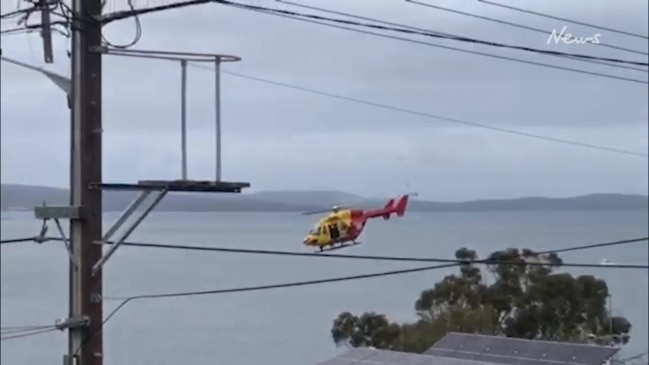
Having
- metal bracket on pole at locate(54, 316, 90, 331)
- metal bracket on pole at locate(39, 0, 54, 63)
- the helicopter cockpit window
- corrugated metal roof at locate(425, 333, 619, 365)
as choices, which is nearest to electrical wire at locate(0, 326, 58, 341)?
metal bracket on pole at locate(54, 316, 90, 331)

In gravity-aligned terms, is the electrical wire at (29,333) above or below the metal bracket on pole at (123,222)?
below

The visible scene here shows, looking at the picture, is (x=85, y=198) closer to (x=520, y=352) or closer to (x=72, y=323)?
(x=72, y=323)

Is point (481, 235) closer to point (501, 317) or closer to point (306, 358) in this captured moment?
point (501, 317)

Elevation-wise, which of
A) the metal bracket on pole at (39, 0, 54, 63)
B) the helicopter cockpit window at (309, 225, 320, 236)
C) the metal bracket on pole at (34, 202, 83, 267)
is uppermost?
the metal bracket on pole at (39, 0, 54, 63)

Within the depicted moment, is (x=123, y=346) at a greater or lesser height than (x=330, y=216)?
lesser

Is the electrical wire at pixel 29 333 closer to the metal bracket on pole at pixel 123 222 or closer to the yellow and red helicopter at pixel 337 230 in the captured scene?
the metal bracket on pole at pixel 123 222

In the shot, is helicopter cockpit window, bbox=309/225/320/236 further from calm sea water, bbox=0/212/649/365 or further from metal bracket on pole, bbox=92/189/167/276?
metal bracket on pole, bbox=92/189/167/276

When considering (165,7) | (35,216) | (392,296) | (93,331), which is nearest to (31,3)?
(165,7)

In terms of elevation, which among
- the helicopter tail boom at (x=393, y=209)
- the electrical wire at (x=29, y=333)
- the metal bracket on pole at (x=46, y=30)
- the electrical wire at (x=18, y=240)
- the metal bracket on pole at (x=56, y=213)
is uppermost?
the metal bracket on pole at (x=46, y=30)

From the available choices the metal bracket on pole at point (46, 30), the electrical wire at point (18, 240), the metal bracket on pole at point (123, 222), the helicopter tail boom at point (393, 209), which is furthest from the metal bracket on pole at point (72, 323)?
the helicopter tail boom at point (393, 209)
